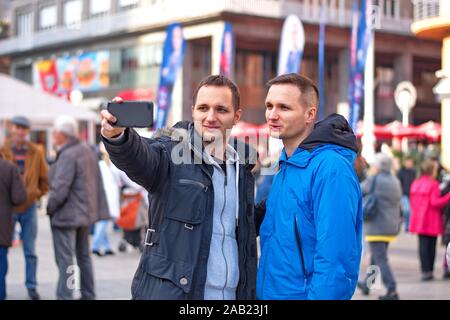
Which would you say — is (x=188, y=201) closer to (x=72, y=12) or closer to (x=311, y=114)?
(x=311, y=114)

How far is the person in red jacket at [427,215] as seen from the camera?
37.0 feet

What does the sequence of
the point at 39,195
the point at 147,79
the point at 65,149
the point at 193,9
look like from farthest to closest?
1. the point at 147,79
2. the point at 193,9
3. the point at 39,195
4. the point at 65,149

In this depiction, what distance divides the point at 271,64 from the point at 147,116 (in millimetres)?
44429

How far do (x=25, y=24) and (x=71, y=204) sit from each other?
168 feet

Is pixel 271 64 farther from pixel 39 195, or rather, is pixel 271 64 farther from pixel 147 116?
pixel 147 116

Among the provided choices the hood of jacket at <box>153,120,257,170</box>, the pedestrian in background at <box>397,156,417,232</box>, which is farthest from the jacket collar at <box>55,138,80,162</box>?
the pedestrian in background at <box>397,156,417,232</box>

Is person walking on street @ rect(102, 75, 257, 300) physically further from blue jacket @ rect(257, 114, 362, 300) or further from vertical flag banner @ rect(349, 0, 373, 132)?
vertical flag banner @ rect(349, 0, 373, 132)

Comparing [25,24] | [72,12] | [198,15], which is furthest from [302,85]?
[25,24]

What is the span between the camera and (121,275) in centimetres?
1088

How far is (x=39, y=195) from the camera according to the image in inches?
369

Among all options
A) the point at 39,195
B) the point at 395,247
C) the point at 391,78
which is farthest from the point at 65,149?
the point at 391,78
